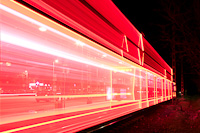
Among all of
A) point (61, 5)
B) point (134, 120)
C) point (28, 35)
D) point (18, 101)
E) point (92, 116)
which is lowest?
point (134, 120)

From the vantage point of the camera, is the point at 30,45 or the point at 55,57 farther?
the point at 55,57

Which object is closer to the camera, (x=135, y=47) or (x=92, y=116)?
(x=92, y=116)

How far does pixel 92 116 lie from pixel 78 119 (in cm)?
68

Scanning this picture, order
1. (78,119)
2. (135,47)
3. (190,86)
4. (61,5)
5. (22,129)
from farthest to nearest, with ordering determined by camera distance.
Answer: (190,86)
(135,47)
(78,119)
(61,5)
(22,129)

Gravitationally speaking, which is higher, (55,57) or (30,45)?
(30,45)

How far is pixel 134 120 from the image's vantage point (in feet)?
28.0

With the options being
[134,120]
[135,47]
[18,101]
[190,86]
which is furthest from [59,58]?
[190,86]

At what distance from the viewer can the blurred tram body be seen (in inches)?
135

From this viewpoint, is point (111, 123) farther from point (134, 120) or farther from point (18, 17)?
point (18, 17)

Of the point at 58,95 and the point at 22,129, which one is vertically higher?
the point at 58,95

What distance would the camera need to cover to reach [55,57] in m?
4.60

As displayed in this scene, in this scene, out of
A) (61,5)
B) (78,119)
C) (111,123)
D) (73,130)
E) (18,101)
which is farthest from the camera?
(111,123)

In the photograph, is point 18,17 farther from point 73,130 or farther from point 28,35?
point 73,130

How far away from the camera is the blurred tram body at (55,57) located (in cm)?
343
